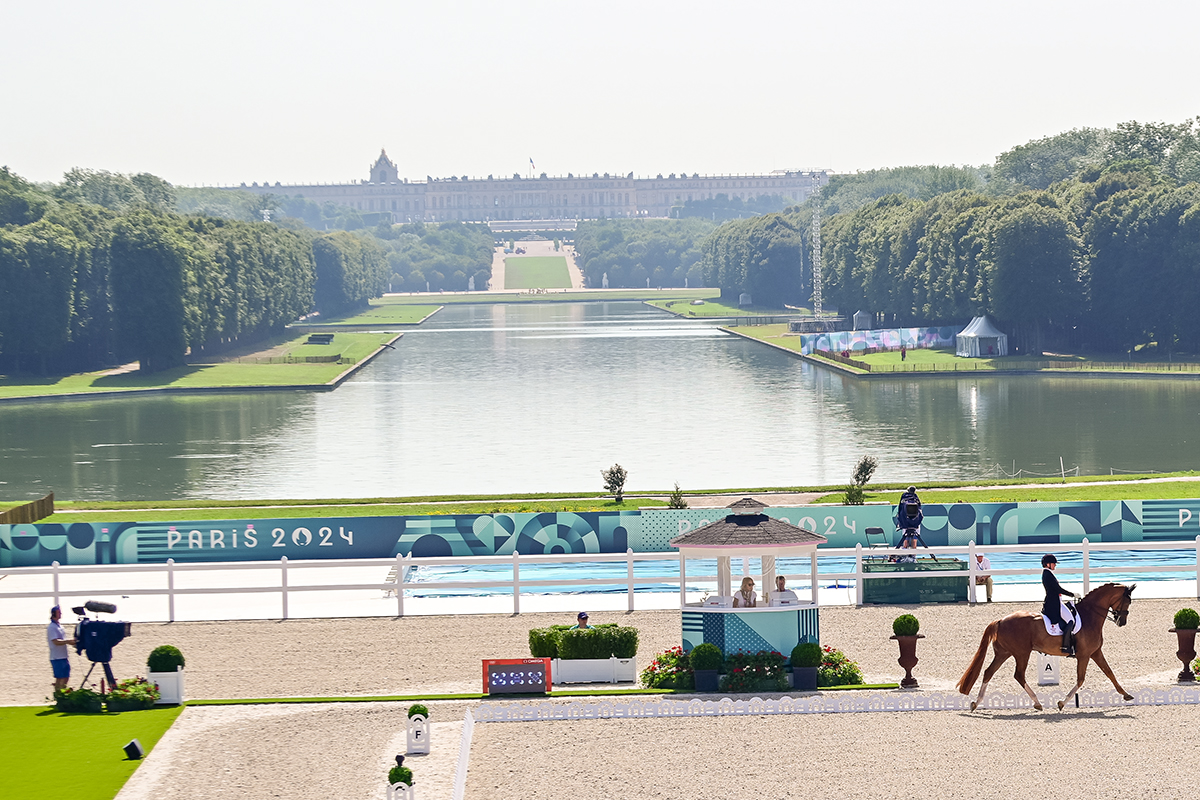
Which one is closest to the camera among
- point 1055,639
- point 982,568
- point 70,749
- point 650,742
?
point 650,742

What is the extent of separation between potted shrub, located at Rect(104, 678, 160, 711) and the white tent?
101 meters

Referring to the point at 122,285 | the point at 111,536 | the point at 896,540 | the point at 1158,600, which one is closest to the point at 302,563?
the point at 111,536

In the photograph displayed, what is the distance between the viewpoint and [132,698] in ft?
76.4

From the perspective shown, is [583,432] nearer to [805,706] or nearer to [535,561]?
[535,561]

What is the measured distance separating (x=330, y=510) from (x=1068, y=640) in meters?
30.0

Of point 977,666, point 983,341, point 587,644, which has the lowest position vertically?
point 587,644

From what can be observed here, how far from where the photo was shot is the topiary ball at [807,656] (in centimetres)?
2358

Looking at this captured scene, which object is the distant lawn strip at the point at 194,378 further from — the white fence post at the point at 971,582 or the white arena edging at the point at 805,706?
the white arena edging at the point at 805,706

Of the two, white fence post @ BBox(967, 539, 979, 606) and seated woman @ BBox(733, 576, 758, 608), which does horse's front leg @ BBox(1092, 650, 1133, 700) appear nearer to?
seated woman @ BBox(733, 576, 758, 608)

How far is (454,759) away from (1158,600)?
56.0ft

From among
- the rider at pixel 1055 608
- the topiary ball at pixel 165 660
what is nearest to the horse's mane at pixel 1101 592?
the rider at pixel 1055 608

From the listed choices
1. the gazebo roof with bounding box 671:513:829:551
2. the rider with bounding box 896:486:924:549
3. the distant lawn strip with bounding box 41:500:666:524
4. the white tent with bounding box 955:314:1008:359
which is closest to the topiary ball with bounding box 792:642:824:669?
the gazebo roof with bounding box 671:513:829:551

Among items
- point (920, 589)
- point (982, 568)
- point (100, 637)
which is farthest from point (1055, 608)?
point (100, 637)

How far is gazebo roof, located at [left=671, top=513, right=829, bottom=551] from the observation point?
24.8m
